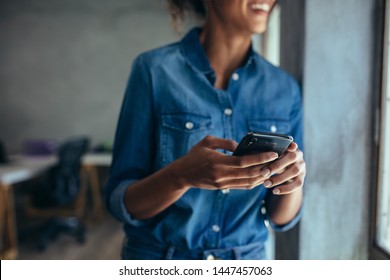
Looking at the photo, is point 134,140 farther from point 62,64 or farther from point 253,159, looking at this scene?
point 62,64

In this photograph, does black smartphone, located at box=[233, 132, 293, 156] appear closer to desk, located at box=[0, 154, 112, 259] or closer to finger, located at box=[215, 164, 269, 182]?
finger, located at box=[215, 164, 269, 182]

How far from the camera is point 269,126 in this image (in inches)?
23.0

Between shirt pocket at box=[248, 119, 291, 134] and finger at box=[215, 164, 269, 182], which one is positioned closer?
finger at box=[215, 164, 269, 182]

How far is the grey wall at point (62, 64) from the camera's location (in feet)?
10.6

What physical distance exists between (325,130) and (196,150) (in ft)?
0.98

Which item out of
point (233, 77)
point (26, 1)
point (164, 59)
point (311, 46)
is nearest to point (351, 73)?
point (311, 46)

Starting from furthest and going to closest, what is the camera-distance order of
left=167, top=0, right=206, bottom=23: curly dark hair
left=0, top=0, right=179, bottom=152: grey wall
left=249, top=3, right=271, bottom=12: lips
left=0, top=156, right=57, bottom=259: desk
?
left=0, top=0, right=179, bottom=152: grey wall → left=0, top=156, right=57, bottom=259: desk → left=167, top=0, right=206, bottom=23: curly dark hair → left=249, top=3, right=271, bottom=12: lips

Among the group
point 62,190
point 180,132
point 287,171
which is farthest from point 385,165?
point 62,190

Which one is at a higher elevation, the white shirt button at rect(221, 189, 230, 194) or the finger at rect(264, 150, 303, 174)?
the finger at rect(264, 150, 303, 174)

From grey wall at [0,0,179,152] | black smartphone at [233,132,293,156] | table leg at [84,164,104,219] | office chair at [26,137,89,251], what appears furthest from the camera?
grey wall at [0,0,179,152]

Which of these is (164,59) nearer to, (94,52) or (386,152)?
(386,152)

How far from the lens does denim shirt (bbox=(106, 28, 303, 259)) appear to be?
560mm

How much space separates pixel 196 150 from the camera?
0.47 m

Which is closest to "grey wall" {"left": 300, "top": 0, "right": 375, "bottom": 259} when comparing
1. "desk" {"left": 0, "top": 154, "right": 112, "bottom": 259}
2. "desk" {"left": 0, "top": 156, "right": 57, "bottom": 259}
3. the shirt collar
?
the shirt collar
